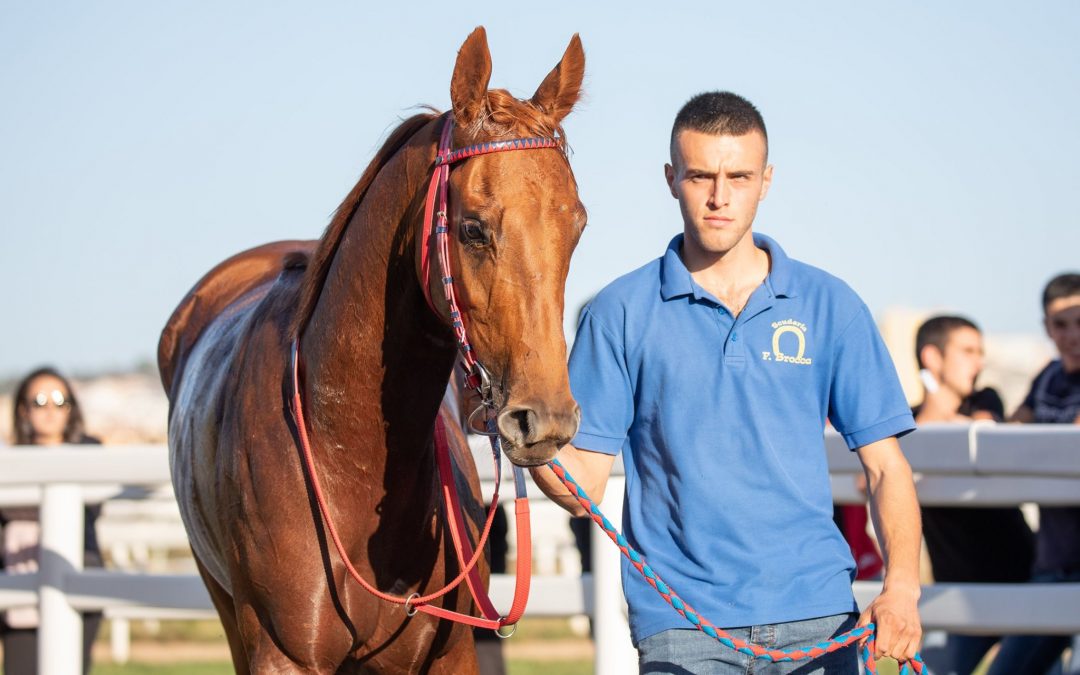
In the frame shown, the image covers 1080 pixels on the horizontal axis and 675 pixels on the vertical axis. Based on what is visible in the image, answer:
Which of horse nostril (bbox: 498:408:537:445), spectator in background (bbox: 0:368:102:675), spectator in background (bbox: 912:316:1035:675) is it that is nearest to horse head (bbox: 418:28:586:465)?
horse nostril (bbox: 498:408:537:445)

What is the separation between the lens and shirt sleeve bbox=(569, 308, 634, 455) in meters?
2.99

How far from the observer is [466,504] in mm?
3479

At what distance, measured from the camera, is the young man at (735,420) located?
285 cm

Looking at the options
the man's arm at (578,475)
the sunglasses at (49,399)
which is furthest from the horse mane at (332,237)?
the sunglasses at (49,399)

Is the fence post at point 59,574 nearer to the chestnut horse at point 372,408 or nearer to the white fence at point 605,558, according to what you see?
the white fence at point 605,558

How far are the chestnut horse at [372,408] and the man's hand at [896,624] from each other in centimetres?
92

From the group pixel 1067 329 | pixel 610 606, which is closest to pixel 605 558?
pixel 610 606

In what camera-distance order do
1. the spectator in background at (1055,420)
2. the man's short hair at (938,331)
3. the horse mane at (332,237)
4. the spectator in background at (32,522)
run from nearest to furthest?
the horse mane at (332,237), the spectator in background at (1055,420), the spectator in background at (32,522), the man's short hair at (938,331)

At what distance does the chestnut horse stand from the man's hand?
0.92m

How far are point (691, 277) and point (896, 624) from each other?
0.86 meters

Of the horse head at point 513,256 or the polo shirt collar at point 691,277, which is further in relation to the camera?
the polo shirt collar at point 691,277

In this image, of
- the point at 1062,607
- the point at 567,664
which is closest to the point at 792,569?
the point at 1062,607

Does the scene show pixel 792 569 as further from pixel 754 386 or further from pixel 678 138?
pixel 678 138

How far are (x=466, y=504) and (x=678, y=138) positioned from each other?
44.8 inches
